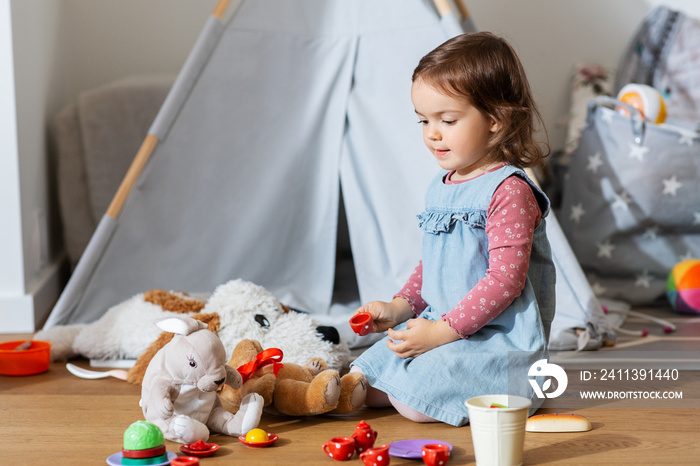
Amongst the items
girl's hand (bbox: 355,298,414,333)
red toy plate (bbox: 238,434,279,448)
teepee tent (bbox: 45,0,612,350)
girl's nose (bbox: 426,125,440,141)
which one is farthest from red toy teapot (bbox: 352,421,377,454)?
teepee tent (bbox: 45,0,612,350)

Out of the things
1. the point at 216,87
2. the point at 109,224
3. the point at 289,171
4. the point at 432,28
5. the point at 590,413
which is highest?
the point at 432,28

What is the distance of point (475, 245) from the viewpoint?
1.22 m

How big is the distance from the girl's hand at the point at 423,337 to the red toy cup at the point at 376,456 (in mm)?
214

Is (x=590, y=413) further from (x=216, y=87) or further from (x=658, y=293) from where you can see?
(x=216, y=87)

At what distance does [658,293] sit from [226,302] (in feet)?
4.18

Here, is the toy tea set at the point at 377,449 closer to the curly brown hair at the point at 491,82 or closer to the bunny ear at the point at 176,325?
the bunny ear at the point at 176,325

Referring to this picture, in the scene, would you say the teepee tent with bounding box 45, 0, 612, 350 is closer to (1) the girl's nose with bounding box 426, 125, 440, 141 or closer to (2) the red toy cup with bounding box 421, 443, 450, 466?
(1) the girl's nose with bounding box 426, 125, 440, 141

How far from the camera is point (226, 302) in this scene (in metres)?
1.50

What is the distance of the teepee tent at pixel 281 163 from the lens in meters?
1.81

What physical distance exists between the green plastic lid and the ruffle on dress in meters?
0.56

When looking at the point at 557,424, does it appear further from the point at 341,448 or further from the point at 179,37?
the point at 179,37

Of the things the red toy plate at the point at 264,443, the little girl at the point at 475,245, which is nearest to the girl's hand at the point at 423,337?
the little girl at the point at 475,245

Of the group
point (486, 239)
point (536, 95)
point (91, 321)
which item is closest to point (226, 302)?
point (91, 321)

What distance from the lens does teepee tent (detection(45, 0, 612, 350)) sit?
1814 millimetres
